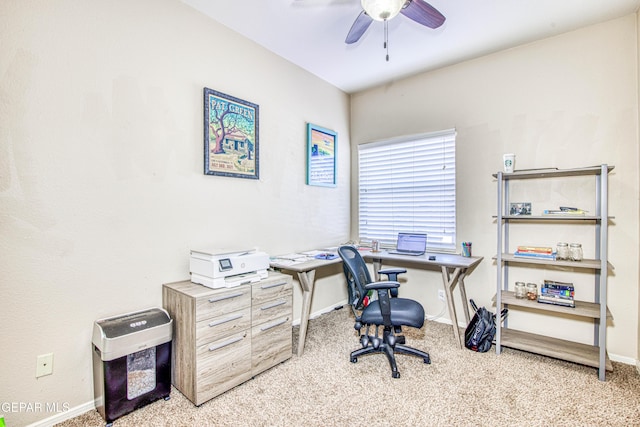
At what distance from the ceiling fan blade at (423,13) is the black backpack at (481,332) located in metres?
2.31

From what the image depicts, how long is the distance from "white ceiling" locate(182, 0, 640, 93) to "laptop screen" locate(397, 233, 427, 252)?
5.93ft

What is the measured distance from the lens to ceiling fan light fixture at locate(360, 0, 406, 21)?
68.5 inches

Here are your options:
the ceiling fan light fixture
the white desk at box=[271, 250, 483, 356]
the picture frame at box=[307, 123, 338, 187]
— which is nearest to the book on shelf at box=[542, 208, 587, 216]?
the white desk at box=[271, 250, 483, 356]

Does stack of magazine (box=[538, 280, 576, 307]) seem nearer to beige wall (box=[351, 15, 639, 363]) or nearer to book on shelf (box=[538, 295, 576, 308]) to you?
book on shelf (box=[538, 295, 576, 308])

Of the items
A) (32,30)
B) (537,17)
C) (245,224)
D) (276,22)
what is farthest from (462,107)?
(32,30)

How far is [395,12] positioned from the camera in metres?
1.79

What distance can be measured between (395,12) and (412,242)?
7.15 feet

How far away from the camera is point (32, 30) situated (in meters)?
1.67

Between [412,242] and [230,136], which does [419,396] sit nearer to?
[412,242]

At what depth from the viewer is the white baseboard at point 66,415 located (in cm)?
169

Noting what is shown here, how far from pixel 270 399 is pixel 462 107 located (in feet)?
10.3

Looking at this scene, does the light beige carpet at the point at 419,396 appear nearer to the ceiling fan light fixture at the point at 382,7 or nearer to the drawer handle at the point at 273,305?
the drawer handle at the point at 273,305

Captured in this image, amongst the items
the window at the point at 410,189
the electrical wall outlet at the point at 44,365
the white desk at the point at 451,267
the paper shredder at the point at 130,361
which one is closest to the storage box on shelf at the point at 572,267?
the white desk at the point at 451,267

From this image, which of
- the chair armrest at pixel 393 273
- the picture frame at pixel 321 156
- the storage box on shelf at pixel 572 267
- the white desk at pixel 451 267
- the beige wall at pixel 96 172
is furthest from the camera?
the picture frame at pixel 321 156
